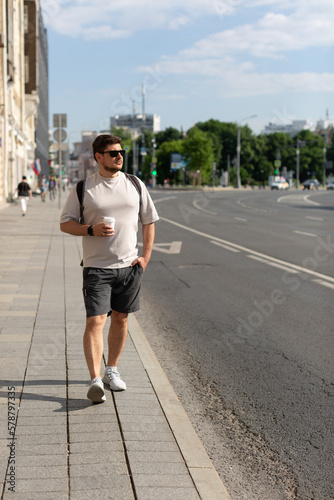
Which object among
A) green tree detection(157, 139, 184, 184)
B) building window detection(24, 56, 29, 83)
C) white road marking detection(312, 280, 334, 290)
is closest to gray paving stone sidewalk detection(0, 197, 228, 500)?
white road marking detection(312, 280, 334, 290)

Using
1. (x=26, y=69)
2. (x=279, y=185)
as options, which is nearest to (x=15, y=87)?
(x=26, y=69)

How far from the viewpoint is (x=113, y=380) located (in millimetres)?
4906

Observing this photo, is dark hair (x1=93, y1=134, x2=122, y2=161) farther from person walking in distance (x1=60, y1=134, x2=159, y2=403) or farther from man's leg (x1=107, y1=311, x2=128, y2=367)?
man's leg (x1=107, y1=311, x2=128, y2=367)

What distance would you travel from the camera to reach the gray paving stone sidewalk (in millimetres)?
3295

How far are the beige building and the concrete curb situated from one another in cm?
2879

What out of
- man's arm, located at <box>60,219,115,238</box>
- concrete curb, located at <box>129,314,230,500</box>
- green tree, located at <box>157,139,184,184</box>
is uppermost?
green tree, located at <box>157,139,184,184</box>

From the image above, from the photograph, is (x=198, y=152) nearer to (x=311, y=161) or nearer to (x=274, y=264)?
(x=311, y=161)

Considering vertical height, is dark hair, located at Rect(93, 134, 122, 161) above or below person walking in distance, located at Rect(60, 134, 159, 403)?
above

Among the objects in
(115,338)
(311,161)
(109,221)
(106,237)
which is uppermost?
(311,161)

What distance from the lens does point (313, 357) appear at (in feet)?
20.6

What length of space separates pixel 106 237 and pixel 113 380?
0.96 metres

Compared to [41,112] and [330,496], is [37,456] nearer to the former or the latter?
[330,496]

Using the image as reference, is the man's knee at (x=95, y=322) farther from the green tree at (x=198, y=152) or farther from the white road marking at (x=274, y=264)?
the green tree at (x=198, y=152)

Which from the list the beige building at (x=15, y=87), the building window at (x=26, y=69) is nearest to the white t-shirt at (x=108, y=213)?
the beige building at (x=15, y=87)
